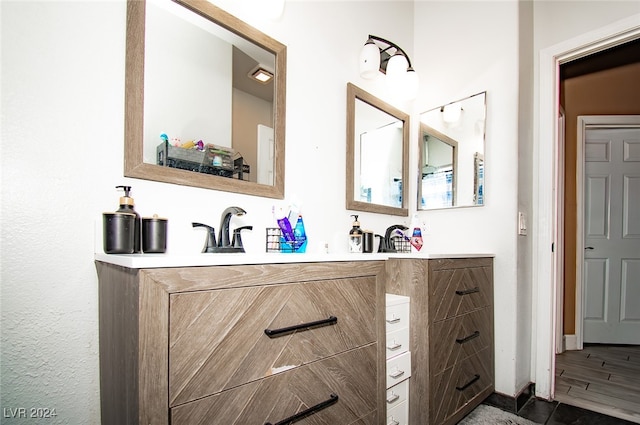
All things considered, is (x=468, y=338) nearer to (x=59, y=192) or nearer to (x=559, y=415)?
(x=559, y=415)

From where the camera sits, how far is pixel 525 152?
1.94 metres

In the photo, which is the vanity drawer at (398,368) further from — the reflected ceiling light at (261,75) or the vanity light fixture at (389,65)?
the vanity light fixture at (389,65)

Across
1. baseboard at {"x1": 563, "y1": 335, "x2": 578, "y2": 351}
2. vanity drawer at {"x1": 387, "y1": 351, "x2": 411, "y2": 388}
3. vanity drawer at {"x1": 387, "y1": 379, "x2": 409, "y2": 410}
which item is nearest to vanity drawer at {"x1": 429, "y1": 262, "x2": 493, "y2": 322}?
vanity drawer at {"x1": 387, "y1": 351, "x2": 411, "y2": 388}

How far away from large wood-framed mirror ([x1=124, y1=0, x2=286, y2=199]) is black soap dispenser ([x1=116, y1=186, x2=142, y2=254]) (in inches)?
3.8

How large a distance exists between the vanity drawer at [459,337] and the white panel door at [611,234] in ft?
6.65

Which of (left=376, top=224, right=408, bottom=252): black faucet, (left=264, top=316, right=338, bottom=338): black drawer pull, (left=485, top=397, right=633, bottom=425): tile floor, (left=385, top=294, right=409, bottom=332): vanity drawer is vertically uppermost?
(left=376, top=224, right=408, bottom=252): black faucet

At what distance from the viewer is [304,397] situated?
94 cm

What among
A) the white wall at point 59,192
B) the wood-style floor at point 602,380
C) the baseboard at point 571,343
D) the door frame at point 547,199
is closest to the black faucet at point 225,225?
the white wall at point 59,192

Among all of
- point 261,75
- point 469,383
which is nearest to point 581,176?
point 469,383

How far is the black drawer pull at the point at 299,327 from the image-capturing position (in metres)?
0.87

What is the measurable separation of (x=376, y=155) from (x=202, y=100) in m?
1.15

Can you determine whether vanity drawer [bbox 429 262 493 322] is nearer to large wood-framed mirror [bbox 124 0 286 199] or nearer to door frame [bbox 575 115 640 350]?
large wood-framed mirror [bbox 124 0 286 199]

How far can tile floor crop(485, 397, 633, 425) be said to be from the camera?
1.64m

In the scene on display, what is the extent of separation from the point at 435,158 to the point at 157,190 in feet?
5.94
